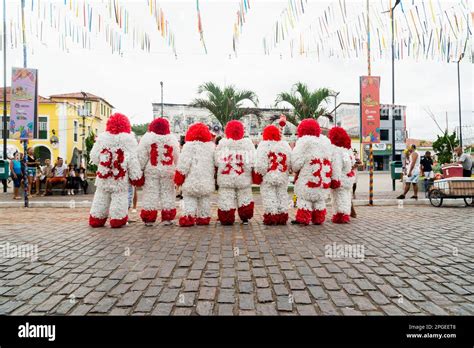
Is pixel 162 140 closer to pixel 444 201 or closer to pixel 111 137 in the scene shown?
pixel 111 137

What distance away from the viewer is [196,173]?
5820 mm

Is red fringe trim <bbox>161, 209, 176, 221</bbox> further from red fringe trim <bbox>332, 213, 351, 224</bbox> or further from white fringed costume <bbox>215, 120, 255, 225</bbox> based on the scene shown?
red fringe trim <bbox>332, 213, 351, 224</bbox>

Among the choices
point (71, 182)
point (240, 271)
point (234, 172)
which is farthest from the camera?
point (71, 182)

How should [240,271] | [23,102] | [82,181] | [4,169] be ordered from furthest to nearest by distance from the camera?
[82,181]
[4,169]
[23,102]
[240,271]

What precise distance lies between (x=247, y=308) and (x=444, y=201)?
983 cm

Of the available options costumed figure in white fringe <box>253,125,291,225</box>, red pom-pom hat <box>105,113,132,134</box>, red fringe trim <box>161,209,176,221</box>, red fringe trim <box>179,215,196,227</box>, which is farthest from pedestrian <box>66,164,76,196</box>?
costumed figure in white fringe <box>253,125,291,225</box>

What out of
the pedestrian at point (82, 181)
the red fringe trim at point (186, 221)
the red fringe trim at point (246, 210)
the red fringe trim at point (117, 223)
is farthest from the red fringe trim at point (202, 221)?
the pedestrian at point (82, 181)

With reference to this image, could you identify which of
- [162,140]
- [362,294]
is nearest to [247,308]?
[362,294]

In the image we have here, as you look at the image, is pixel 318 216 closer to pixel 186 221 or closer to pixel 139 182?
pixel 186 221

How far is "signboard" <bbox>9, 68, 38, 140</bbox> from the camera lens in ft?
28.2

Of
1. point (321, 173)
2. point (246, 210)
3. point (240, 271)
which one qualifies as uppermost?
point (321, 173)

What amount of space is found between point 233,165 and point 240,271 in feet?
9.33

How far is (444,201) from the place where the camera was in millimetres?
9805

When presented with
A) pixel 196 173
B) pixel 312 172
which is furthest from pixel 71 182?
pixel 312 172
